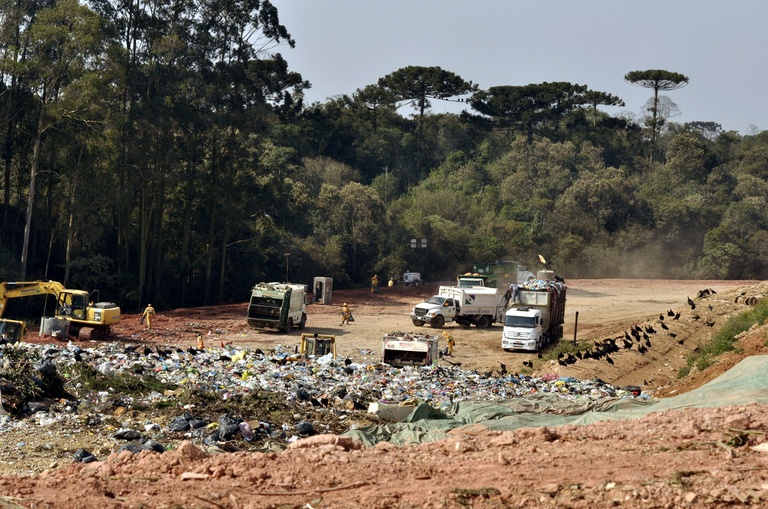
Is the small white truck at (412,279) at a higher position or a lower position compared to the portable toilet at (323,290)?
higher

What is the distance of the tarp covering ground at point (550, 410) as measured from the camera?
45.5 feet

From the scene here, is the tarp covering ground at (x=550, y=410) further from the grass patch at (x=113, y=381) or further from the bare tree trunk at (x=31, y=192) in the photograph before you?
the bare tree trunk at (x=31, y=192)

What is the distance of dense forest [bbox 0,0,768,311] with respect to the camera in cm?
4047

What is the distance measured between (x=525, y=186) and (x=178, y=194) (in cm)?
3623

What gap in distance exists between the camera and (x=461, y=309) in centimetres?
3753

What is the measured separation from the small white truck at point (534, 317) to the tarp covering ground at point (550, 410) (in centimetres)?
1253

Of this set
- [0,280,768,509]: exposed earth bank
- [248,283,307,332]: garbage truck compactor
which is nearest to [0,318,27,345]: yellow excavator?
[248,283,307,332]: garbage truck compactor

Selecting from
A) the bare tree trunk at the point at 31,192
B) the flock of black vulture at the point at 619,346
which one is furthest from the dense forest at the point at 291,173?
the flock of black vulture at the point at 619,346

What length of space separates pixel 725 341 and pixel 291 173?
4044cm

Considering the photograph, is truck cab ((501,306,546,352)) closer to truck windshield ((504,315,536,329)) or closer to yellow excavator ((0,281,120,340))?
truck windshield ((504,315,536,329))

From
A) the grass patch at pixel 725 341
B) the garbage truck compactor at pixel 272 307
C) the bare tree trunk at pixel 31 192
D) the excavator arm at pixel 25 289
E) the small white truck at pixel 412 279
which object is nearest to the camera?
the grass patch at pixel 725 341

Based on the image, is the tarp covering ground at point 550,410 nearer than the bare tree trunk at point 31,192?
Yes

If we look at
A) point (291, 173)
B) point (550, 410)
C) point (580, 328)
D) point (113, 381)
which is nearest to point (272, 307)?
point (580, 328)

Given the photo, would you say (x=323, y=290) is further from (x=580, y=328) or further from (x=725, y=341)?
(x=725, y=341)
